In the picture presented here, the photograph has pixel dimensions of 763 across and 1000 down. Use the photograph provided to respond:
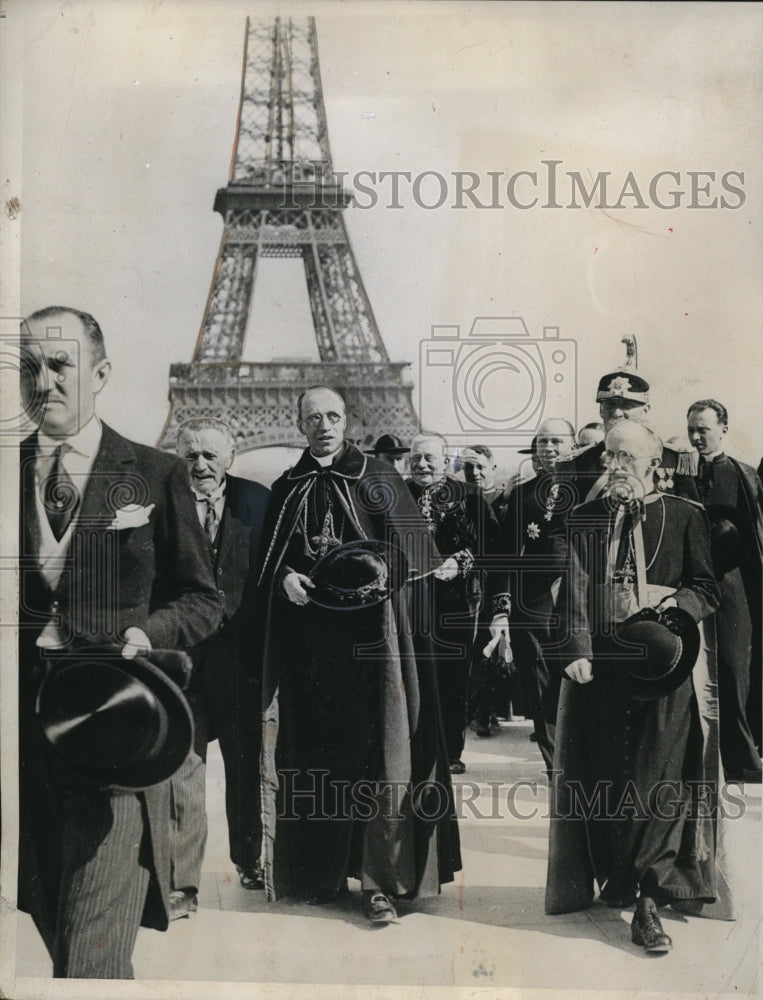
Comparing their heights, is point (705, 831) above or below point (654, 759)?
below

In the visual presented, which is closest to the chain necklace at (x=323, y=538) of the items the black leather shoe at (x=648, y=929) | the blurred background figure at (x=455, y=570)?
the blurred background figure at (x=455, y=570)

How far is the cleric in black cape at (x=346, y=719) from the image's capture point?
2307 millimetres

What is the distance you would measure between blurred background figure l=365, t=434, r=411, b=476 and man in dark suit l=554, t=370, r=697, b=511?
1.45 feet

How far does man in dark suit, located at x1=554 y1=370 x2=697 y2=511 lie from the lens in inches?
91.9

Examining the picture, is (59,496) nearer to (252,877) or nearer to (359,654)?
(359,654)

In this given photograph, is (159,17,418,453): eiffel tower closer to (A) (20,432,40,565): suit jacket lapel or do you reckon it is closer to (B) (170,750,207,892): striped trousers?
(A) (20,432,40,565): suit jacket lapel

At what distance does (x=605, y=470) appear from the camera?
234 cm

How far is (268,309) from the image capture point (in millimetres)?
2391

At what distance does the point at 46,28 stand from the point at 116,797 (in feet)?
7.32

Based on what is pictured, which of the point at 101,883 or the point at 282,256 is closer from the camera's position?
the point at 101,883

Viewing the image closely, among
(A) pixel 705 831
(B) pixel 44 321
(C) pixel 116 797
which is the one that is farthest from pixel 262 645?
(A) pixel 705 831

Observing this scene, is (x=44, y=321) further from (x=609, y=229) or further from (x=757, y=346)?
(x=757, y=346)

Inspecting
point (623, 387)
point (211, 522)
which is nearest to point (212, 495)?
point (211, 522)

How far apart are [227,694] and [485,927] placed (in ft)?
3.27
